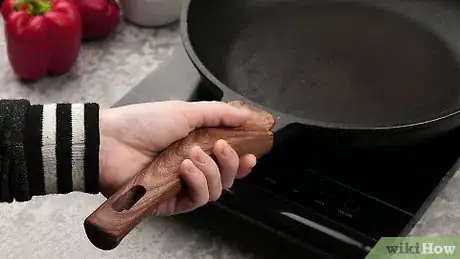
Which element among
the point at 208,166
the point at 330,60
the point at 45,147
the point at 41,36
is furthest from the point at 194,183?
the point at 41,36

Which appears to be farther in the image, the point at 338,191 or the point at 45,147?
the point at 338,191

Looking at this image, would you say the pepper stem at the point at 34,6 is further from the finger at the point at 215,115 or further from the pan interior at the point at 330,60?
the finger at the point at 215,115

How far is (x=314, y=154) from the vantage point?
743mm

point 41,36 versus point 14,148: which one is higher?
point 14,148

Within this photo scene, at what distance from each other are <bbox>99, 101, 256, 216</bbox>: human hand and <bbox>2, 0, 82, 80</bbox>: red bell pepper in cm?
32

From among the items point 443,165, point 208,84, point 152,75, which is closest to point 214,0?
point 152,75

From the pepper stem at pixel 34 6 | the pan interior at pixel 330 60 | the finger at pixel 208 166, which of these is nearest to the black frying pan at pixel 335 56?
the pan interior at pixel 330 60

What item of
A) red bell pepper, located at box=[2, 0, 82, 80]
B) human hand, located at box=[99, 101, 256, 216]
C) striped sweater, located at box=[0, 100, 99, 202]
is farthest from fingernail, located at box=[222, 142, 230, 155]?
red bell pepper, located at box=[2, 0, 82, 80]

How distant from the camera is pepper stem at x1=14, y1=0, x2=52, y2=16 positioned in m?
0.96

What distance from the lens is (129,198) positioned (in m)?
0.53

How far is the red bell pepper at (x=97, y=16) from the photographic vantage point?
1005 millimetres

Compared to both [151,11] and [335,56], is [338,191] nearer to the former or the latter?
[335,56]

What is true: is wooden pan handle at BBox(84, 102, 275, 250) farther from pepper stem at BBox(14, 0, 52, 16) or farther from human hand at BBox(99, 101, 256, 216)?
pepper stem at BBox(14, 0, 52, 16)

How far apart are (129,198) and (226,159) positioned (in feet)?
0.34
